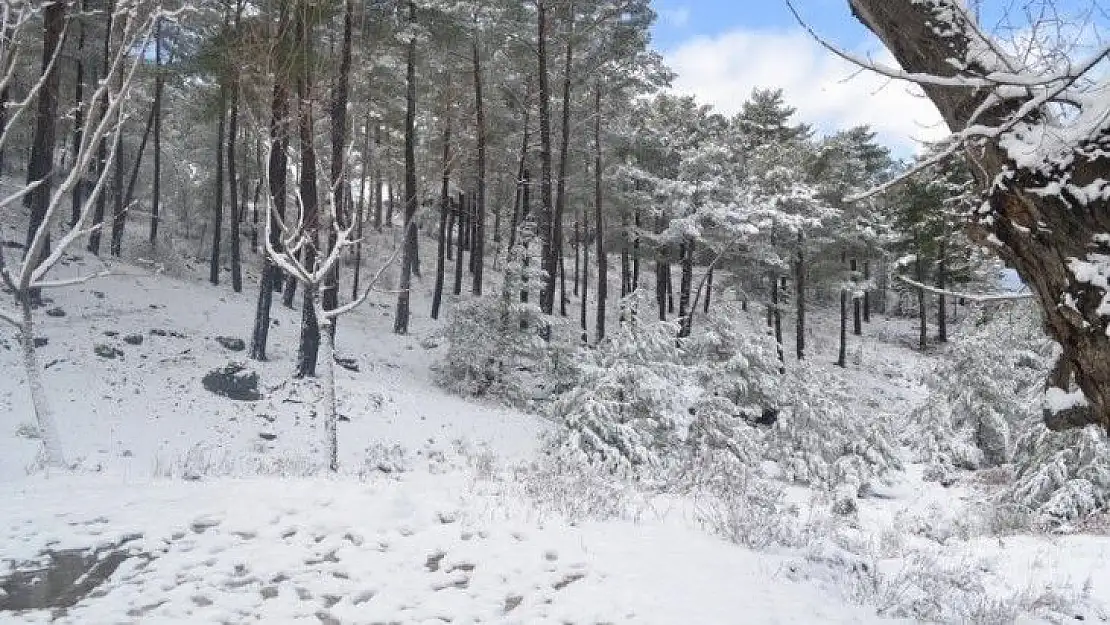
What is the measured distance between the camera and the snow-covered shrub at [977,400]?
592 inches

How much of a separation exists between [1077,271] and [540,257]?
14.5 m

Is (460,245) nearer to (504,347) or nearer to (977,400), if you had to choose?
(504,347)

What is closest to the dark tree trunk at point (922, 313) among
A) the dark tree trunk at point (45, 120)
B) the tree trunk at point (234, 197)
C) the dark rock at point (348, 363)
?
the dark rock at point (348, 363)

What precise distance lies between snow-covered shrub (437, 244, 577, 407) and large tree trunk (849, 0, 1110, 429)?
538 inches

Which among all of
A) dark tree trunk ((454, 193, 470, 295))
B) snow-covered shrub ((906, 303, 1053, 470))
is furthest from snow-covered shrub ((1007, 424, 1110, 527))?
dark tree trunk ((454, 193, 470, 295))

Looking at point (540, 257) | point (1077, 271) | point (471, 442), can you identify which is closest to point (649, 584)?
point (1077, 271)

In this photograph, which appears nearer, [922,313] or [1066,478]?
[1066,478]

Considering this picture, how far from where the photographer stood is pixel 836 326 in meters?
36.4

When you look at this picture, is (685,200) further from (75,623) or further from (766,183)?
(75,623)

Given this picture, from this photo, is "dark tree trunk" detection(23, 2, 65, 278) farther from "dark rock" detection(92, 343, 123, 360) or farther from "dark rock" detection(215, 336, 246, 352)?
"dark rock" detection(215, 336, 246, 352)

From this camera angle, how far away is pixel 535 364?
18141 mm

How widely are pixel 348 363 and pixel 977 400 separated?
14.8m

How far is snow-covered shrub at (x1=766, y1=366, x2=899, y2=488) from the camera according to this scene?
12.5 m

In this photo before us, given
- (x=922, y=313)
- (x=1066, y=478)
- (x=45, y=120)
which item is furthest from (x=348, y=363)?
(x=922, y=313)
